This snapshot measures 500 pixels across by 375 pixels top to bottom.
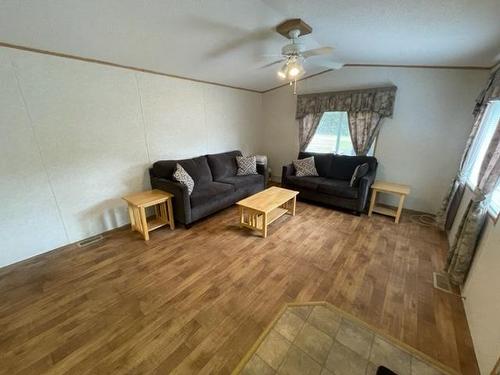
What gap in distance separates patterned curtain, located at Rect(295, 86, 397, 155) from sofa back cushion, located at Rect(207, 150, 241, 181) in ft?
5.94

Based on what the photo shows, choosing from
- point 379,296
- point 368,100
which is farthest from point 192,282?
point 368,100

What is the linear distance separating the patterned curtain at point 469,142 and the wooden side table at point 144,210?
3.86m

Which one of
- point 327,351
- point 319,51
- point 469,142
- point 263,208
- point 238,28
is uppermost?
point 238,28

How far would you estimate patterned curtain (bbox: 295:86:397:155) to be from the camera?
11.8 feet

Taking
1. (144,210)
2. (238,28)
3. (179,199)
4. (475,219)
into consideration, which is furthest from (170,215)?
(475,219)

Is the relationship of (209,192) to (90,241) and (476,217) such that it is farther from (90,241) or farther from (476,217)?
(476,217)

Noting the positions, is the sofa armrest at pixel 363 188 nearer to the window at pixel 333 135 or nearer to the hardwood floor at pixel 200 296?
the hardwood floor at pixel 200 296

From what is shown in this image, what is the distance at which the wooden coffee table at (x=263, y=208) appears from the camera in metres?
2.80

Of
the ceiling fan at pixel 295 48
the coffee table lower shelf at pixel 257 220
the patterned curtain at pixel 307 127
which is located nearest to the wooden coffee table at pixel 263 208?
the coffee table lower shelf at pixel 257 220

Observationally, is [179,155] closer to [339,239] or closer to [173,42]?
[173,42]

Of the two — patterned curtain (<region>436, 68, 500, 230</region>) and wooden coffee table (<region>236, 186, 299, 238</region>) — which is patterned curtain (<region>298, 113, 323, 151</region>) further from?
patterned curtain (<region>436, 68, 500, 230</region>)

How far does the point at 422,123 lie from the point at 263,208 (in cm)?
298

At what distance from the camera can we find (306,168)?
4.15m

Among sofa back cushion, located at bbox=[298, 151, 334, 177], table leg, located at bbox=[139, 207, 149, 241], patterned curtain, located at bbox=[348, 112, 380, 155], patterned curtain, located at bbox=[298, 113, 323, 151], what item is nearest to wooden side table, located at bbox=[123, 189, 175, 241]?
table leg, located at bbox=[139, 207, 149, 241]
